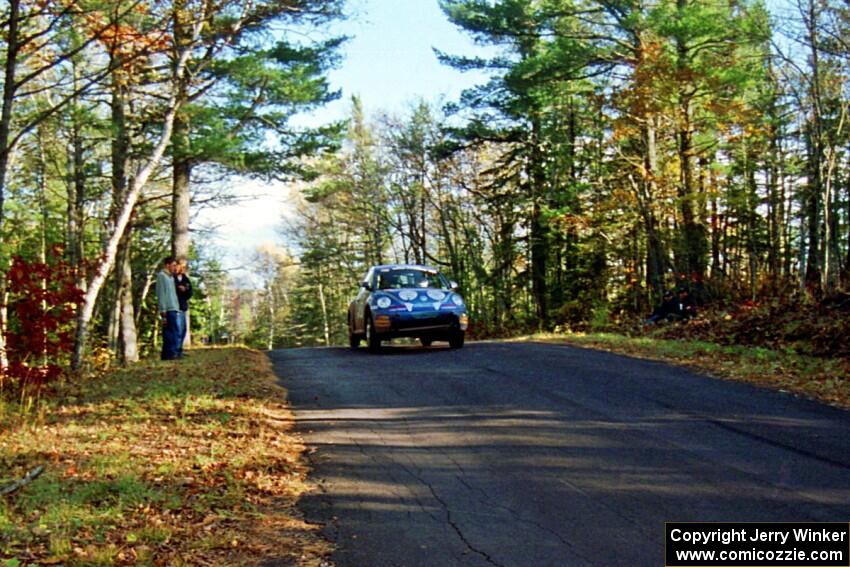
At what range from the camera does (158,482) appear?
5.84 m

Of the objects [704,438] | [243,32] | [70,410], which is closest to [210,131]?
[243,32]

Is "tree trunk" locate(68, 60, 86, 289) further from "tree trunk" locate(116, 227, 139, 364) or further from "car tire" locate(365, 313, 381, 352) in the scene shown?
"car tire" locate(365, 313, 381, 352)

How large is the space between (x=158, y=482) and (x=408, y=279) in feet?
32.7

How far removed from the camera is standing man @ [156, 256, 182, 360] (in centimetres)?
1442

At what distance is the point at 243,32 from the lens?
16297 mm

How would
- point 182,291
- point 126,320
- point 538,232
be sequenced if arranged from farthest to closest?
point 538,232 → point 126,320 → point 182,291

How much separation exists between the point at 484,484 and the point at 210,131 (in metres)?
16.8

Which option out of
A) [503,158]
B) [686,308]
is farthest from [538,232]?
[686,308]

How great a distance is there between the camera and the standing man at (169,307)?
14422 mm

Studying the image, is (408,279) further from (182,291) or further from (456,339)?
(182,291)

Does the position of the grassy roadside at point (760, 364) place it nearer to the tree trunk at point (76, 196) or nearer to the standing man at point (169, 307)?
the standing man at point (169, 307)

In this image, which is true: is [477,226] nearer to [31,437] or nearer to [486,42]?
[486,42]

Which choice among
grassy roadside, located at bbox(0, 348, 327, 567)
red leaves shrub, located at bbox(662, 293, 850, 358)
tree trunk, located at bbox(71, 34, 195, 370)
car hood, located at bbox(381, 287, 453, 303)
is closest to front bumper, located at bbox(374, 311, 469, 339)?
car hood, located at bbox(381, 287, 453, 303)

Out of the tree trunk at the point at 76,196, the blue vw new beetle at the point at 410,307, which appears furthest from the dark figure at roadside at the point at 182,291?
the tree trunk at the point at 76,196
